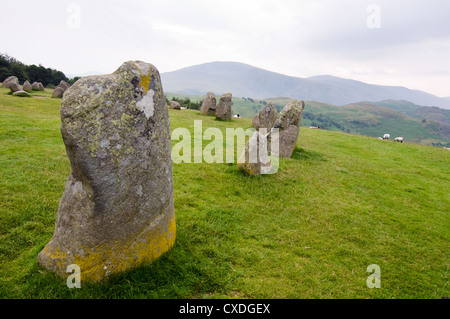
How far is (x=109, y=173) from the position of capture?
450 cm

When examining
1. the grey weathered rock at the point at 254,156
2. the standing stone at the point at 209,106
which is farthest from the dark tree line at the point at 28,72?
the grey weathered rock at the point at 254,156

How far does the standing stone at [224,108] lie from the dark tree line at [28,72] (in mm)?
40810

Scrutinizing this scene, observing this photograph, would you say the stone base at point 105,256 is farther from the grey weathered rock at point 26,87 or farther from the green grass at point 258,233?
the grey weathered rock at point 26,87

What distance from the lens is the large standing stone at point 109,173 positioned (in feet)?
14.3

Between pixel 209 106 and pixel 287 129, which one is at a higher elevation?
pixel 209 106

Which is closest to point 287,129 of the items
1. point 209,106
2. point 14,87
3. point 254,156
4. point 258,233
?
point 254,156

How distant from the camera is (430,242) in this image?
314 inches

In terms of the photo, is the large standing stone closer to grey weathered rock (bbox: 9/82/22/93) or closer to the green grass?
the green grass

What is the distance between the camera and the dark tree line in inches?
1785

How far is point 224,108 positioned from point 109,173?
25.1m

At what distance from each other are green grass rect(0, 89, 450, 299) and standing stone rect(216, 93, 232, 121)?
1679cm

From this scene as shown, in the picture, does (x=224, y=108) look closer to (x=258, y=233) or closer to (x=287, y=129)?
(x=287, y=129)

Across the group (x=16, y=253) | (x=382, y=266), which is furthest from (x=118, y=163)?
(x=382, y=266)

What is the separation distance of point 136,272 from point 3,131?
1255 centimetres
